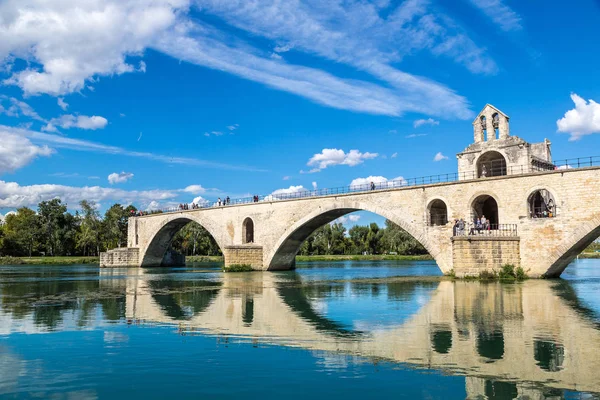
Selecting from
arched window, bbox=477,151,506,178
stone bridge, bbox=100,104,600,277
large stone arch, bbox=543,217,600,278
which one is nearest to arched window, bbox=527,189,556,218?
stone bridge, bbox=100,104,600,277

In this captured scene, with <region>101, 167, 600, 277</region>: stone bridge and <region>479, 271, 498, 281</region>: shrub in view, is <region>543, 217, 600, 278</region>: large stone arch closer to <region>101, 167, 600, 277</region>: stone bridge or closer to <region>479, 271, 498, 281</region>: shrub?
<region>101, 167, 600, 277</region>: stone bridge

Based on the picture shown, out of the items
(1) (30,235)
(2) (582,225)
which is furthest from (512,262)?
(1) (30,235)

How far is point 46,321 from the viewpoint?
45.6 ft

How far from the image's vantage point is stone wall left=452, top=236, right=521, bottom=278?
2620cm

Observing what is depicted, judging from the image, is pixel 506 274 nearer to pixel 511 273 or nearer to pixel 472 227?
pixel 511 273

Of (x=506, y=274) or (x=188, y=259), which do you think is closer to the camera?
(x=506, y=274)

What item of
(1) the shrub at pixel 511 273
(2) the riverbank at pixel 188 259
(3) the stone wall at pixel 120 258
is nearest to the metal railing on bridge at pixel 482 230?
(1) the shrub at pixel 511 273

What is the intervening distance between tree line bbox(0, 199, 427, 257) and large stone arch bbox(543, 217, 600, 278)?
47.7 meters

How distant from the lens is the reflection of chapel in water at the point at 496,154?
32312mm

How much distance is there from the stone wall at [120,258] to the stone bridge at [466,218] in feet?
68.1

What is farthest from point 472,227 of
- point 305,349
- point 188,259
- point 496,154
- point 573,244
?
point 188,259

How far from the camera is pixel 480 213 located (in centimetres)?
3036

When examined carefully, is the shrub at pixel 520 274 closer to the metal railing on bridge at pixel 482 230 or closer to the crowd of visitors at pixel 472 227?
the metal railing on bridge at pixel 482 230

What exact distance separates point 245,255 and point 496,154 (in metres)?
21.1
